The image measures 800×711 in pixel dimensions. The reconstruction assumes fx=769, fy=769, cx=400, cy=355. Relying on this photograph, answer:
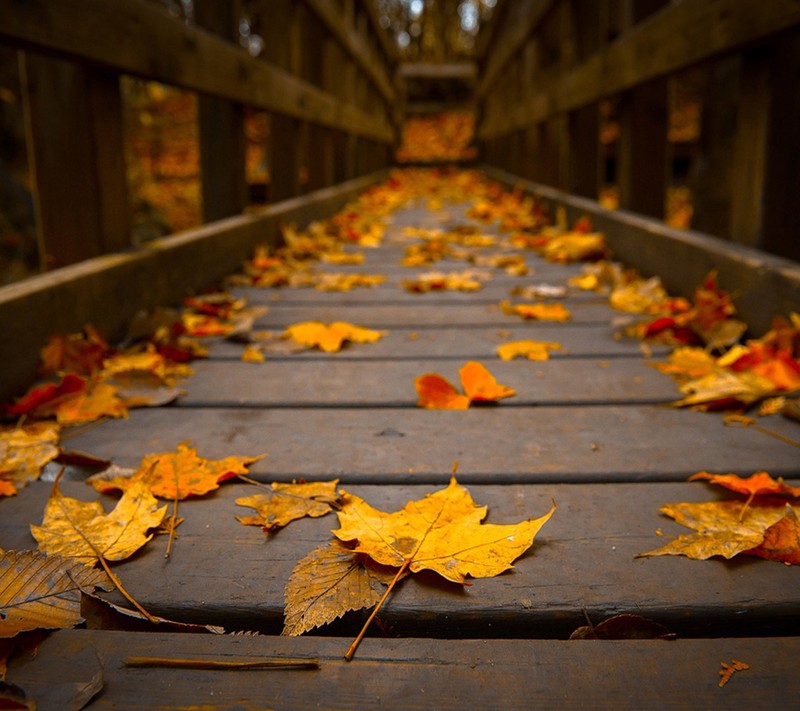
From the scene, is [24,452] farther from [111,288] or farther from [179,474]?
[111,288]

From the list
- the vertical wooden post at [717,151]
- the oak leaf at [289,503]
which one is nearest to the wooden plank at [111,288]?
the oak leaf at [289,503]

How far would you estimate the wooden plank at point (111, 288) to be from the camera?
136 cm

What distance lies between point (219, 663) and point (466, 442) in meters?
0.61

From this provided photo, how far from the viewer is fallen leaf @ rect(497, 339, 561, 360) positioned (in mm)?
1729

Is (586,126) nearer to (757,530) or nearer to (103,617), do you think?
(757,530)

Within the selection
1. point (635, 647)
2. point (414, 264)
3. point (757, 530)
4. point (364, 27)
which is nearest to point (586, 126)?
point (414, 264)

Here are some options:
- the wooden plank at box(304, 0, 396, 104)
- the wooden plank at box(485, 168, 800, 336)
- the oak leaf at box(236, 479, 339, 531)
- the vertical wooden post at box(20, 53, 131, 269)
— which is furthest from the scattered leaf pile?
the wooden plank at box(304, 0, 396, 104)

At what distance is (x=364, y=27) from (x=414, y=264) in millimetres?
5065

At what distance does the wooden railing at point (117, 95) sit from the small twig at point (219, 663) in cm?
110

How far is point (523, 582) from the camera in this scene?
2.58ft

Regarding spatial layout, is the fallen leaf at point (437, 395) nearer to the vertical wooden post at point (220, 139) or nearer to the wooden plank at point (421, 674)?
the wooden plank at point (421, 674)

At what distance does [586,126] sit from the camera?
3934 millimetres

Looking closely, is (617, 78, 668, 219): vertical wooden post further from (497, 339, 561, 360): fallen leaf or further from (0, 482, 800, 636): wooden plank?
(0, 482, 800, 636): wooden plank

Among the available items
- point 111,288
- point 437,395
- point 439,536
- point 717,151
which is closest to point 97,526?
point 439,536
